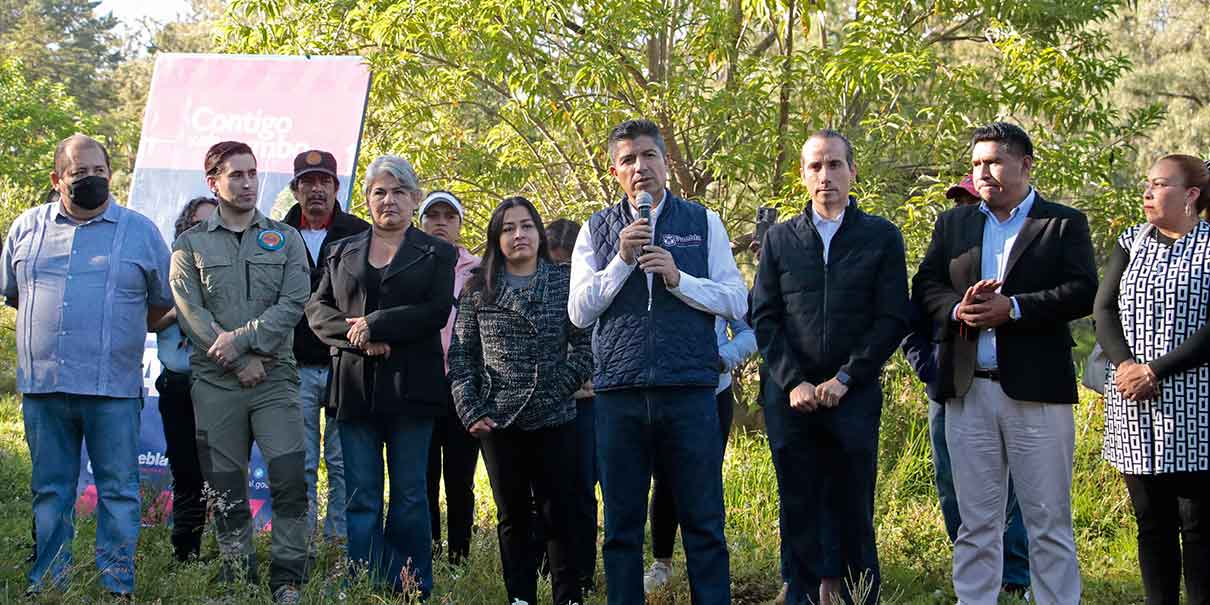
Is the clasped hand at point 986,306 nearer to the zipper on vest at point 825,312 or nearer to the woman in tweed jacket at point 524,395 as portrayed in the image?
the zipper on vest at point 825,312

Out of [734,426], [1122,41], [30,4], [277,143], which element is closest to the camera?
[277,143]

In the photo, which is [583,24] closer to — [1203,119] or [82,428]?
[82,428]

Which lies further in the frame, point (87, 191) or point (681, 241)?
point (87, 191)

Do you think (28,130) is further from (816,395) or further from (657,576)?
(816,395)

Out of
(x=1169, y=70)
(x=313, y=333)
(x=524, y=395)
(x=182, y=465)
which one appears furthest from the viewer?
(x=1169, y=70)

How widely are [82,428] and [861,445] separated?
353 centimetres

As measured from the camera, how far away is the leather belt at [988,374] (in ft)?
16.2

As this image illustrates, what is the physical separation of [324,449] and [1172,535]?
13.6ft

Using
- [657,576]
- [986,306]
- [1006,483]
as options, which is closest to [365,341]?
[657,576]

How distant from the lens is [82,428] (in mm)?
5508

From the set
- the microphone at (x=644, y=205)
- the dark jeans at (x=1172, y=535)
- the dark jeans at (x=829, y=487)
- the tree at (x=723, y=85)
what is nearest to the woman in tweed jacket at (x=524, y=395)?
the microphone at (x=644, y=205)

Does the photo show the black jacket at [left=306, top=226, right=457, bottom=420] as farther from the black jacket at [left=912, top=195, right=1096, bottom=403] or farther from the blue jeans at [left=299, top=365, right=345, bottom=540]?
the black jacket at [left=912, top=195, right=1096, bottom=403]

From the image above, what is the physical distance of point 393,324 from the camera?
541 centimetres

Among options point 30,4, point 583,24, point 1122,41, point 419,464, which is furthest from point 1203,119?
point 30,4
